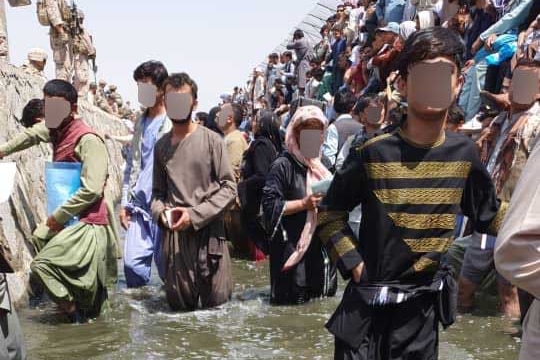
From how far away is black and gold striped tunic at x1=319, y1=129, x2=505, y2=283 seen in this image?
Answer: 2.76m

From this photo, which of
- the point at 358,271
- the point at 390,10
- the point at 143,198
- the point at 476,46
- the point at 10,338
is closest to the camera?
the point at 358,271

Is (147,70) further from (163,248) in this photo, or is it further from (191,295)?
(191,295)

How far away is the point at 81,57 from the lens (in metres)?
17.8

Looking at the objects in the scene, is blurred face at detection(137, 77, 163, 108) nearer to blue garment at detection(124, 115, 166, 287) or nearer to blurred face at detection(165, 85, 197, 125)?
blue garment at detection(124, 115, 166, 287)

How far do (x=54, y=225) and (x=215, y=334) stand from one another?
4.48 ft

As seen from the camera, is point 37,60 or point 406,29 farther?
point 37,60

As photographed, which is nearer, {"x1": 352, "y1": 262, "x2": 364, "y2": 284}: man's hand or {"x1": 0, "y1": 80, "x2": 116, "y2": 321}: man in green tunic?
{"x1": 352, "y1": 262, "x2": 364, "y2": 284}: man's hand

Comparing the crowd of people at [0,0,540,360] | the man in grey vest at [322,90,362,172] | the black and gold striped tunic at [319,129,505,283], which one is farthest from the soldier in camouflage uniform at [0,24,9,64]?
the black and gold striped tunic at [319,129,505,283]

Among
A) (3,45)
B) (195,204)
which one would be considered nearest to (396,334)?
(195,204)

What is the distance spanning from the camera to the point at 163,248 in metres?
5.82

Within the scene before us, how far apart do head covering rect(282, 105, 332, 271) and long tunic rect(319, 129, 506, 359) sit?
3.06m

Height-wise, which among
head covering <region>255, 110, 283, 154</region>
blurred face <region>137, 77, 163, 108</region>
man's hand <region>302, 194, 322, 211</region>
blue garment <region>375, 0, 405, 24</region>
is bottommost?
man's hand <region>302, 194, 322, 211</region>

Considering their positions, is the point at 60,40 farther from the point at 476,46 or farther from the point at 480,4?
the point at 476,46

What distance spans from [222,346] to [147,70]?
2381 millimetres
